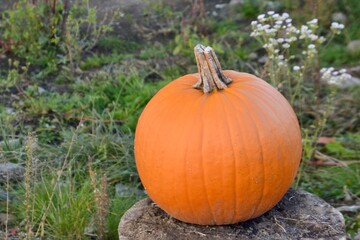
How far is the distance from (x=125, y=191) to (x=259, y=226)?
1367mm

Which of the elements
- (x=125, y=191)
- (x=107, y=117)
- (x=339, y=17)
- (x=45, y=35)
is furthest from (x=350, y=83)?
(x=45, y=35)

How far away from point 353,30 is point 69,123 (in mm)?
3165

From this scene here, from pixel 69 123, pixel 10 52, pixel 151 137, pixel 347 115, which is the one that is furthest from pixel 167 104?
pixel 10 52

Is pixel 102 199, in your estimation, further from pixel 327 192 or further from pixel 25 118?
pixel 25 118

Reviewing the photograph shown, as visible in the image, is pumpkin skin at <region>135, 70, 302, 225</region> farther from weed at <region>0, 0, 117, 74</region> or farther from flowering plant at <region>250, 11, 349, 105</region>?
weed at <region>0, 0, 117, 74</region>

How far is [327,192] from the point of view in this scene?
4.30 meters

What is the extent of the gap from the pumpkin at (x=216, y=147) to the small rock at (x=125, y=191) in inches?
45.8

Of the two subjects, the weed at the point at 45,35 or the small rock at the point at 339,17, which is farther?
the small rock at the point at 339,17

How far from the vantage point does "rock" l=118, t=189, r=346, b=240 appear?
2893mm

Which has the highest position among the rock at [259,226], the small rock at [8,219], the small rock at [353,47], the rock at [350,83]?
the rock at [259,226]

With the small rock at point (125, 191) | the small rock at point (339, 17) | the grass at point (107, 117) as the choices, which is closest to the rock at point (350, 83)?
the grass at point (107, 117)

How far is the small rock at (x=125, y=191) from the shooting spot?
4.08 meters

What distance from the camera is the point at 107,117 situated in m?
5.08

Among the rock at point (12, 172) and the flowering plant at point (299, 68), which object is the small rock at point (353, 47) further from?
the rock at point (12, 172)
